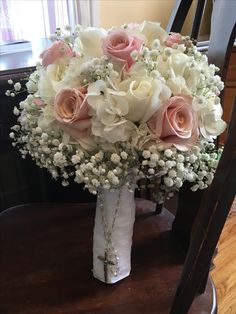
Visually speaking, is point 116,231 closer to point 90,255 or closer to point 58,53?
point 90,255

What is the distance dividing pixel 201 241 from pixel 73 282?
321mm

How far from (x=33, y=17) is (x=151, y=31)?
4.48ft

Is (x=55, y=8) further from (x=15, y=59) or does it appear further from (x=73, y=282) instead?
(x=73, y=282)

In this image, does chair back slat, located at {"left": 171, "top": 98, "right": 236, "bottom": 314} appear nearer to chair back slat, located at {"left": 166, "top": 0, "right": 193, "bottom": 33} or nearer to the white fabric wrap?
the white fabric wrap

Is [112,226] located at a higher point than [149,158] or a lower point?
lower

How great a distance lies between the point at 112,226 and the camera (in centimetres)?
64

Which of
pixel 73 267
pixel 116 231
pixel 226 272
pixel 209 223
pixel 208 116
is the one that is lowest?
pixel 226 272

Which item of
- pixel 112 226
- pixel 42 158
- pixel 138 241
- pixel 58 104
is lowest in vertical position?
pixel 138 241

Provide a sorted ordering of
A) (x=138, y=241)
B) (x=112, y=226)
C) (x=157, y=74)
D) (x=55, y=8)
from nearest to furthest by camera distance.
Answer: (x=157, y=74) → (x=112, y=226) → (x=138, y=241) → (x=55, y=8)

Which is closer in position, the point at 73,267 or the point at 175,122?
the point at 175,122

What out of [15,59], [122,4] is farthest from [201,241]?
[122,4]

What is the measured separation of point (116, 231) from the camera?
642 mm

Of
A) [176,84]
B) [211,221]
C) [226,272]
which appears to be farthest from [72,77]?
[226,272]

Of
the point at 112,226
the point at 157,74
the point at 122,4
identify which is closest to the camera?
the point at 157,74
